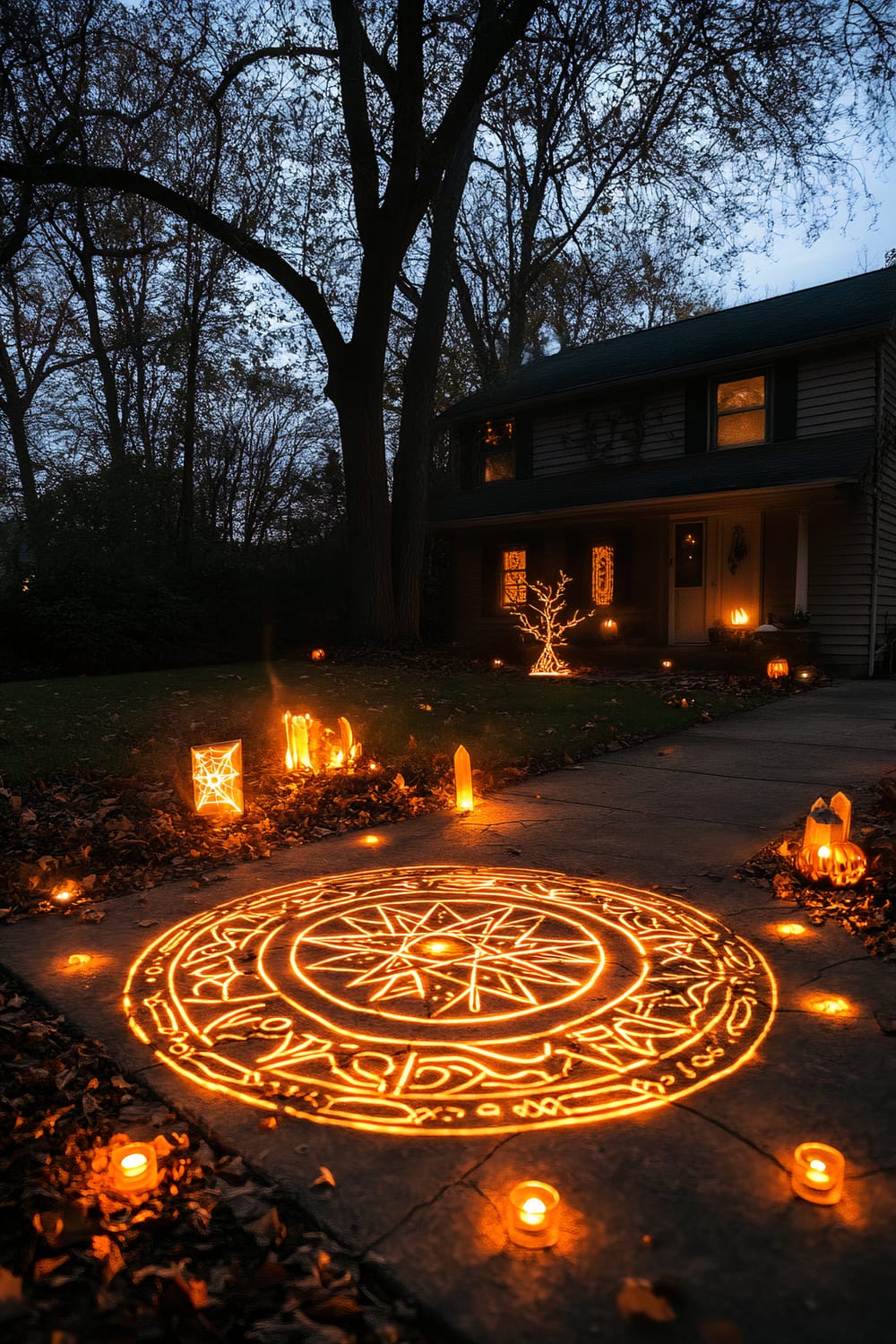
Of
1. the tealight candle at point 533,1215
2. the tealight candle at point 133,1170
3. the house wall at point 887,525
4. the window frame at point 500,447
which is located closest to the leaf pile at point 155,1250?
the tealight candle at point 133,1170

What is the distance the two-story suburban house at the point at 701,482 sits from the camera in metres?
13.4

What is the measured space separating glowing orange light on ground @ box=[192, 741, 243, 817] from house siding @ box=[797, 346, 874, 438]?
1265 cm

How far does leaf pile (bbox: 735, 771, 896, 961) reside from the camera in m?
3.13

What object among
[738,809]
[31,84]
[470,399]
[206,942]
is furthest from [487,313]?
[206,942]

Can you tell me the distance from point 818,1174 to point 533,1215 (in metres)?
0.60

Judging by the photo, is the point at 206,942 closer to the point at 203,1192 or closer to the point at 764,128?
the point at 203,1192

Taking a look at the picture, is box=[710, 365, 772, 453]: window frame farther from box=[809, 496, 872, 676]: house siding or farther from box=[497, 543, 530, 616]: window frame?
box=[497, 543, 530, 616]: window frame

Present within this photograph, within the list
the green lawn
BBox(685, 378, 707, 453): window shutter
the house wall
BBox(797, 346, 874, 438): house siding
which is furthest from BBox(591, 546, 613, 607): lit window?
the house wall

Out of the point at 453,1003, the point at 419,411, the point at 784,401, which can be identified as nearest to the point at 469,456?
the point at 419,411

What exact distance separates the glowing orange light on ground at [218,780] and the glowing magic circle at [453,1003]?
1.30 meters

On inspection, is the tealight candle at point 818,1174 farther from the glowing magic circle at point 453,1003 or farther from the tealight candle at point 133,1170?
the tealight candle at point 133,1170

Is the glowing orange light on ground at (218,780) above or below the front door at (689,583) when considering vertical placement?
below

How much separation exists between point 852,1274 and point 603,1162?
503mm

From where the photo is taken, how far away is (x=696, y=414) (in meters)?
15.5
